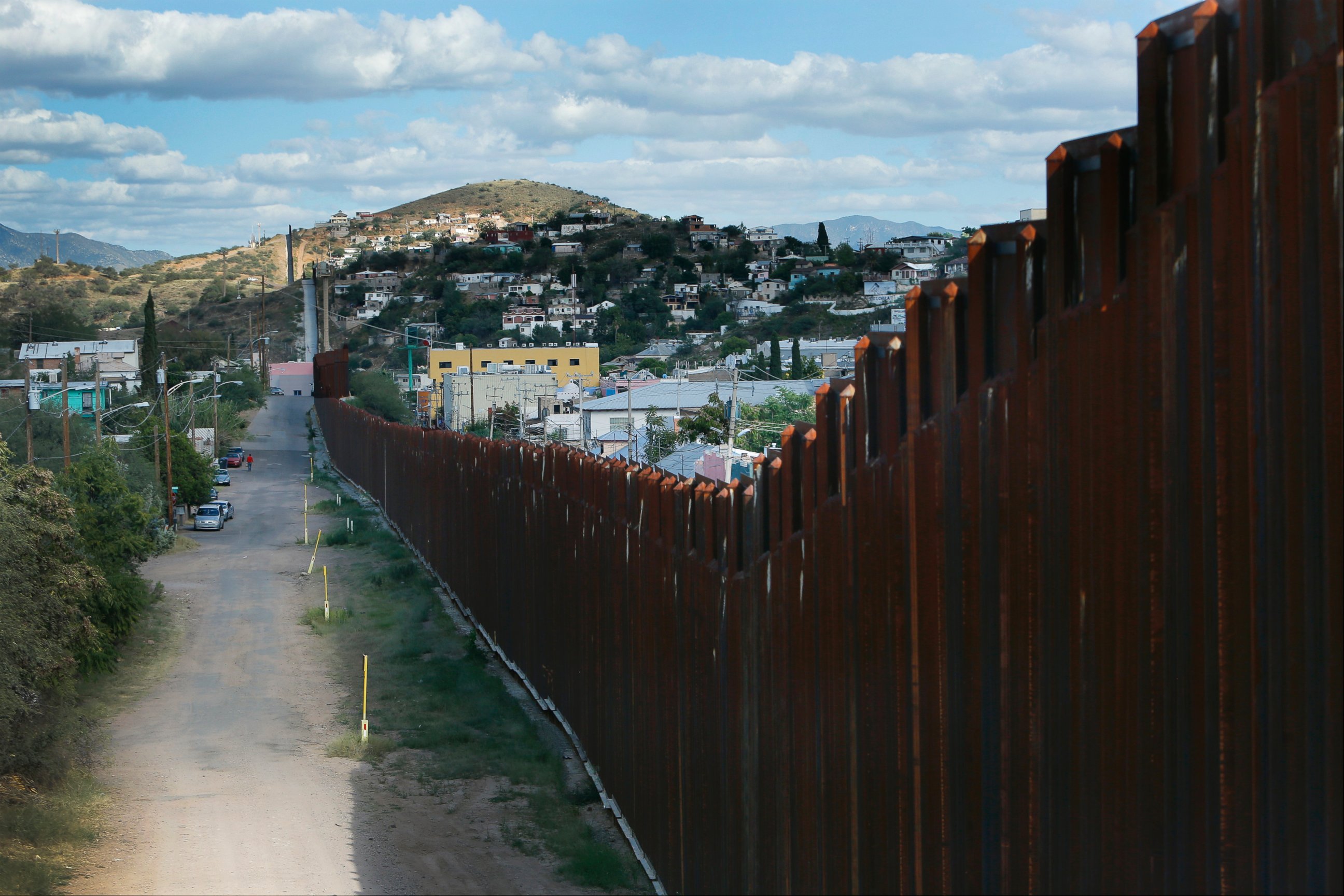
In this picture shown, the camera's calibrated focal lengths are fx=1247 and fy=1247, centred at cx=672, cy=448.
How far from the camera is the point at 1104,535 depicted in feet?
11.9

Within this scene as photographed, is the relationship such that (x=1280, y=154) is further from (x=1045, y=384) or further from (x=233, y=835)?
(x=233, y=835)

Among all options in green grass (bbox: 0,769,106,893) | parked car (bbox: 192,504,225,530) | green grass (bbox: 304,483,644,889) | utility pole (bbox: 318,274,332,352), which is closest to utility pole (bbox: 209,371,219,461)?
parked car (bbox: 192,504,225,530)

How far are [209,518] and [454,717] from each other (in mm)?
32175

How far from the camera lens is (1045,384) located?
13.1 ft

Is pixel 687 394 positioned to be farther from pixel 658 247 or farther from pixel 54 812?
pixel 658 247

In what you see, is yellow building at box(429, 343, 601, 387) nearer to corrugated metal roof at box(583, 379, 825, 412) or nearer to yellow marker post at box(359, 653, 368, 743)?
corrugated metal roof at box(583, 379, 825, 412)

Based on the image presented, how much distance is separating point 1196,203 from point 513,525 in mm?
15651

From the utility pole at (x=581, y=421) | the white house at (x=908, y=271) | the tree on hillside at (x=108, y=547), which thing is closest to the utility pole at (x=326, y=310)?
the white house at (x=908, y=271)

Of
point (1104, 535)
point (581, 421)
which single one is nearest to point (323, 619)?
point (1104, 535)

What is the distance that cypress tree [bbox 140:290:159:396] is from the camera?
8562cm

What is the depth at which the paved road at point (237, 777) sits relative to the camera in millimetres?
11562

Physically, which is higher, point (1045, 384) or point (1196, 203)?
point (1196, 203)

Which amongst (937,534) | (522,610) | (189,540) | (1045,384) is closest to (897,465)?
(937,534)

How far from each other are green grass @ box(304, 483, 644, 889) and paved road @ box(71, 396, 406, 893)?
781mm
